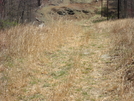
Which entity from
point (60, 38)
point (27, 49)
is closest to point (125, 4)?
point (60, 38)

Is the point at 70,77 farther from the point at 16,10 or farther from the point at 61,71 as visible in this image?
the point at 16,10

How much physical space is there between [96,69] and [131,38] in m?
1.47

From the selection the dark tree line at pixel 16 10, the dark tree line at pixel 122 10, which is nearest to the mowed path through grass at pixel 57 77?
the dark tree line at pixel 16 10

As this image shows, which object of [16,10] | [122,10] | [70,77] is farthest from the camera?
[122,10]

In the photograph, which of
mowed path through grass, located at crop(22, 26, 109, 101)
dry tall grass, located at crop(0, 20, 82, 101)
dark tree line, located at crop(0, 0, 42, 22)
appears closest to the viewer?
mowed path through grass, located at crop(22, 26, 109, 101)

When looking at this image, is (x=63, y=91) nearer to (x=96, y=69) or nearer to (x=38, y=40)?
(x=96, y=69)

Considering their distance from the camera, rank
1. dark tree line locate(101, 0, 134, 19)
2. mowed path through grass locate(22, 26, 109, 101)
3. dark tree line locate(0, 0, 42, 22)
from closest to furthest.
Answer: mowed path through grass locate(22, 26, 109, 101)
dark tree line locate(0, 0, 42, 22)
dark tree line locate(101, 0, 134, 19)

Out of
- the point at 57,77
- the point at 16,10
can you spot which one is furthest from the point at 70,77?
the point at 16,10

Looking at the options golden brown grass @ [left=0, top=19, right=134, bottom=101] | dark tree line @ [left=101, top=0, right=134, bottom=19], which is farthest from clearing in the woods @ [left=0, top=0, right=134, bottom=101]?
dark tree line @ [left=101, top=0, right=134, bottom=19]

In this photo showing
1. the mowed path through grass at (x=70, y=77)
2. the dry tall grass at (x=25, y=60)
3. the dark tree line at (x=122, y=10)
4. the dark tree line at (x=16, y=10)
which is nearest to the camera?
the mowed path through grass at (x=70, y=77)

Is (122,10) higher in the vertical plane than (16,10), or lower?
lower

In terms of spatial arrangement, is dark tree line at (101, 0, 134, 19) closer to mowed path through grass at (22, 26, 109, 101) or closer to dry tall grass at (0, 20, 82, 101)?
dry tall grass at (0, 20, 82, 101)

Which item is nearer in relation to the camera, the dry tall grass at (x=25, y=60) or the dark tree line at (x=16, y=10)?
the dry tall grass at (x=25, y=60)

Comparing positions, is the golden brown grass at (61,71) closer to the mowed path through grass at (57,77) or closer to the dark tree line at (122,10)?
the mowed path through grass at (57,77)
